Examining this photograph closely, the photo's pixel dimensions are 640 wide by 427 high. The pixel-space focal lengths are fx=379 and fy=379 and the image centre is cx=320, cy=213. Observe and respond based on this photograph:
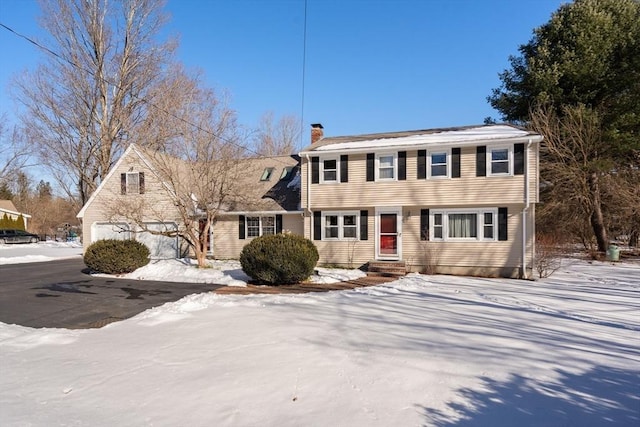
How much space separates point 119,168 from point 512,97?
22.9m

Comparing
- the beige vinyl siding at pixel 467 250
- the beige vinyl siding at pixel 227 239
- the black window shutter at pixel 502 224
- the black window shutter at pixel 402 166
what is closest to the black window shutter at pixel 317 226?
the beige vinyl siding at pixel 467 250

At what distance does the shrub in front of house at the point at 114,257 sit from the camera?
14781mm

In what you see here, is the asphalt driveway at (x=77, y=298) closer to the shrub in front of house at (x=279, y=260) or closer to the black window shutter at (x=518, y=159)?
the shrub in front of house at (x=279, y=260)

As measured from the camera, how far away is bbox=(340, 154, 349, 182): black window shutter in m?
16.7

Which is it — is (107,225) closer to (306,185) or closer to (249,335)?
(306,185)

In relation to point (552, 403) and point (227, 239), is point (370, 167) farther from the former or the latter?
point (552, 403)

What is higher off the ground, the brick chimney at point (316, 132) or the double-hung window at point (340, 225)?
the brick chimney at point (316, 132)

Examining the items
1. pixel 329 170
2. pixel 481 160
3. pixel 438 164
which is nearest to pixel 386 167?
pixel 438 164

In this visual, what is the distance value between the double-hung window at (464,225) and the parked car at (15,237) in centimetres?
4112

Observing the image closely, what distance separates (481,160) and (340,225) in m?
6.44

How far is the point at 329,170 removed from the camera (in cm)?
1702

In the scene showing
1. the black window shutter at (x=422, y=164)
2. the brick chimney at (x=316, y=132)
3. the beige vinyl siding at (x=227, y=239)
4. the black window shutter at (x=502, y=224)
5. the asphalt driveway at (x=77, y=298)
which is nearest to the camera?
the asphalt driveway at (x=77, y=298)

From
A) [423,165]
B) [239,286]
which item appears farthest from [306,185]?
[239,286]

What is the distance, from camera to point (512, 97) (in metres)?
22.4
